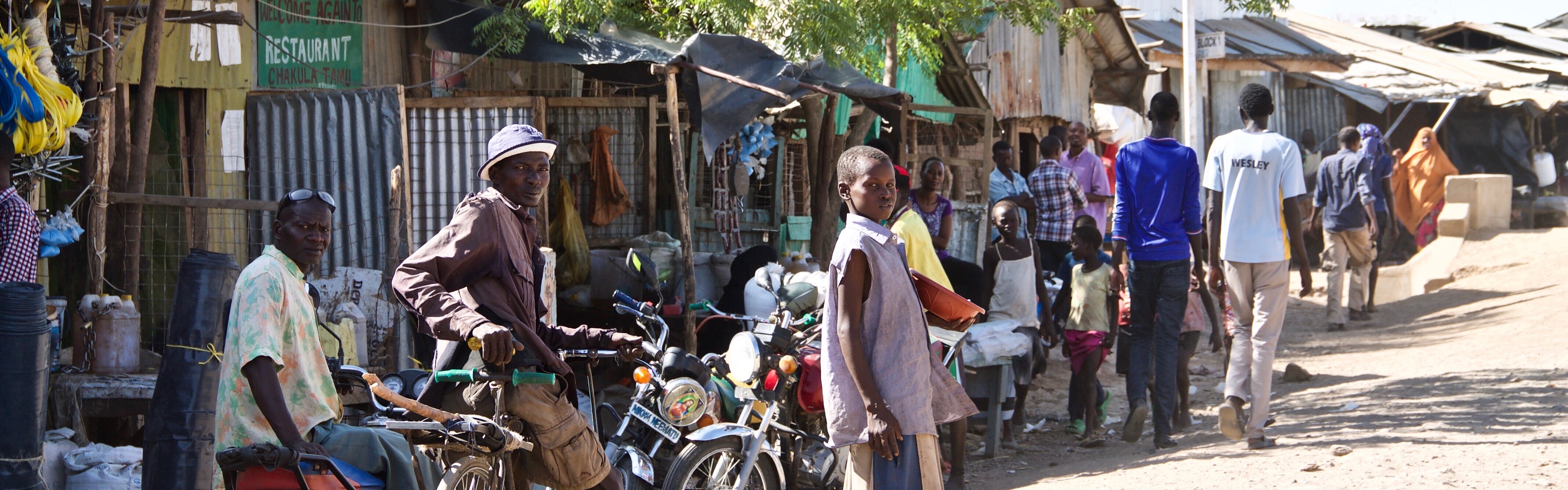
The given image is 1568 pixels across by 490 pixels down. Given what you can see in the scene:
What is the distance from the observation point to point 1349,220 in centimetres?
1164

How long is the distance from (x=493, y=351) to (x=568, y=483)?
879 millimetres

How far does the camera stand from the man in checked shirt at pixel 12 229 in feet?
17.7

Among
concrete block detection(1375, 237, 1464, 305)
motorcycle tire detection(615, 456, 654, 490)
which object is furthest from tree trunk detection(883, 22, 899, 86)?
concrete block detection(1375, 237, 1464, 305)

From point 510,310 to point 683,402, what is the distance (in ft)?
5.90

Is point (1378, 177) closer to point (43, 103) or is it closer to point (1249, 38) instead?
point (1249, 38)

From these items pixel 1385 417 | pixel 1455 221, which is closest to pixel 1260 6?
pixel 1385 417

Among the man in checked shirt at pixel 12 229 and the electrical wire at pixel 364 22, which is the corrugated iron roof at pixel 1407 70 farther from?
the man in checked shirt at pixel 12 229

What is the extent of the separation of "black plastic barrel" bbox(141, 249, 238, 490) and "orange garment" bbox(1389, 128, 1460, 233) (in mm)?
16277

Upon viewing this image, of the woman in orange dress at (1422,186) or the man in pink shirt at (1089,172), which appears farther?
the woman in orange dress at (1422,186)

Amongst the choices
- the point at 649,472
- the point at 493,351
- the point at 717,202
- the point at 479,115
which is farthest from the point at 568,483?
the point at 717,202

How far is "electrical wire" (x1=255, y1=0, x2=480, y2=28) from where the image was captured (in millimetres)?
8344

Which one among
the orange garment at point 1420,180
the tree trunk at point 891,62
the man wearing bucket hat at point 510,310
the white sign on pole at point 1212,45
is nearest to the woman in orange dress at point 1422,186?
the orange garment at point 1420,180

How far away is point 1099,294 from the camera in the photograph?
7.55 meters

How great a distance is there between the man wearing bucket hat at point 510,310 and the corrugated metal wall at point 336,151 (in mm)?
4363
